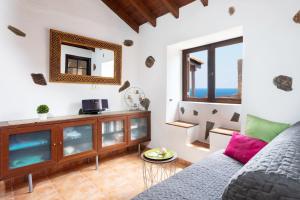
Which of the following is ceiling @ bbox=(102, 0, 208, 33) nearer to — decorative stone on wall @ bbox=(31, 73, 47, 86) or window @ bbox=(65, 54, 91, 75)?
window @ bbox=(65, 54, 91, 75)

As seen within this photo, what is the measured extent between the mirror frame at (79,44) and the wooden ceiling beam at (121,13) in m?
0.56

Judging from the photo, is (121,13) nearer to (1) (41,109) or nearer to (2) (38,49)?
(2) (38,49)

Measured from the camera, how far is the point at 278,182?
568mm

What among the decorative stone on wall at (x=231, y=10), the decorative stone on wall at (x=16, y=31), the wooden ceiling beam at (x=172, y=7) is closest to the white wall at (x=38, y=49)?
the decorative stone on wall at (x=16, y=31)

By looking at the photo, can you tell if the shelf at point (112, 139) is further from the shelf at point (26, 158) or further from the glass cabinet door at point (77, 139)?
the shelf at point (26, 158)

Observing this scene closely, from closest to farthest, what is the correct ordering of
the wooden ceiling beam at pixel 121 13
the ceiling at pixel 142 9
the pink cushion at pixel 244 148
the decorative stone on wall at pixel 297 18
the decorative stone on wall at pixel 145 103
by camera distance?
the pink cushion at pixel 244 148, the decorative stone on wall at pixel 297 18, the ceiling at pixel 142 9, the wooden ceiling beam at pixel 121 13, the decorative stone on wall at pixel 145 103

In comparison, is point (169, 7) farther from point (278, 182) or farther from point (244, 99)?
point (278, 182)

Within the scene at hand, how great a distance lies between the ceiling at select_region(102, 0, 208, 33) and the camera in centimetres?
276

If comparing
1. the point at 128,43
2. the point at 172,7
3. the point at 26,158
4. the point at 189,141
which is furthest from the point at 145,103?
the point at 26,158

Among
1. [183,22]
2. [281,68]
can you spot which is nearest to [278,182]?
[281,68]

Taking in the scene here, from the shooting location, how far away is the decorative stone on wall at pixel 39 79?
239 cm

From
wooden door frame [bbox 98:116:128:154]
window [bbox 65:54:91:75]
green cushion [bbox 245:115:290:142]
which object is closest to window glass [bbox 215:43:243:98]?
green cushion [bbox 245:115:290:142]

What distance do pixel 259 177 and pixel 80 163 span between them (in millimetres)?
2773

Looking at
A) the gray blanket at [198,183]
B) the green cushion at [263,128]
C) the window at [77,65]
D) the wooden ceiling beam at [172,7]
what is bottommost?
the gray blanket at [198,183]
